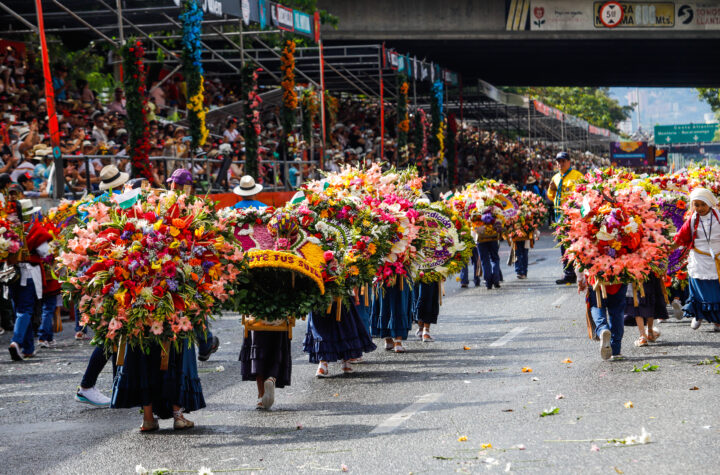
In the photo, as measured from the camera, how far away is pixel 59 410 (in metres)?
9.73

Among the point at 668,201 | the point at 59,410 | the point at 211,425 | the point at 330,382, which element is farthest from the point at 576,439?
the point at 668,201

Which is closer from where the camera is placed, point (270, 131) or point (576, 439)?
point (576, 439)

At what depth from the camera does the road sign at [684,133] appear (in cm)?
9181

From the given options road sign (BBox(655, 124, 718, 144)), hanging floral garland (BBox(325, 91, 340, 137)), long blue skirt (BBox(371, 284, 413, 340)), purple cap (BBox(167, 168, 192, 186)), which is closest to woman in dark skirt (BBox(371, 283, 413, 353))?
long blue skirt (BBox(371, 284, 413, 340))

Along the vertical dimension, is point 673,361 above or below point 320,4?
below

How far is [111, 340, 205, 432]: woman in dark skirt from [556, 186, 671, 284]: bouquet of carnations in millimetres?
4900

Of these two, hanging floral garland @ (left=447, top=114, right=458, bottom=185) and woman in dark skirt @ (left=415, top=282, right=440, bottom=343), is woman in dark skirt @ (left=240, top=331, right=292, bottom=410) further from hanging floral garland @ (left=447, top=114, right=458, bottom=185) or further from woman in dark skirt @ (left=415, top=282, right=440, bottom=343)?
hanging floral garland @ (left=447, top=114, right=458, bottom=185)

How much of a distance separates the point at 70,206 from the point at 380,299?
180 inches

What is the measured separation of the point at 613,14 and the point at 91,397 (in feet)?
92.0

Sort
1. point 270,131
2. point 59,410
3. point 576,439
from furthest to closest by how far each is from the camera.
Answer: point 270,131
point 59,410
point 576,439

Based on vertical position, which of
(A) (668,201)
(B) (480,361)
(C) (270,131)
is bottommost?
(B) (480,361)

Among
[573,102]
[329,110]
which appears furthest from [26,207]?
[573,102]

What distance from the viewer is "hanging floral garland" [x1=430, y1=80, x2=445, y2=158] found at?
3834 centimetres

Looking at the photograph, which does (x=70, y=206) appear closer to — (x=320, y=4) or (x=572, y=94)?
(x=320, y=4)
